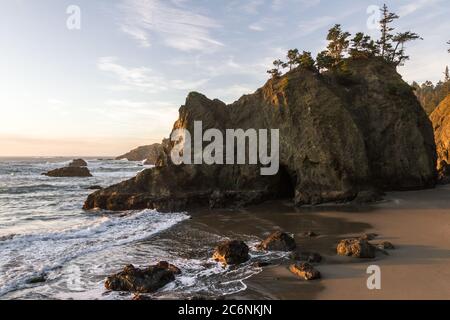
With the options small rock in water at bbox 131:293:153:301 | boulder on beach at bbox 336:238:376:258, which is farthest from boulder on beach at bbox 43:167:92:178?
boulder on beach at bbox 336:238:376:258

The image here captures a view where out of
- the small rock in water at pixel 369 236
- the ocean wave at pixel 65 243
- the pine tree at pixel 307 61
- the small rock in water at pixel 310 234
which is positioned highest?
the pine tree at pixel 307 61

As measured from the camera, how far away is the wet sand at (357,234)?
1102 centimetres

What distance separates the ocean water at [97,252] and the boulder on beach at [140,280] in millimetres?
319

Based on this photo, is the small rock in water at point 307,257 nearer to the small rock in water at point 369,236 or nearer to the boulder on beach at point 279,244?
the boulder on beach at point 279,244

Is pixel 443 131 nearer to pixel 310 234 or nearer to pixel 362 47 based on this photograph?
pixel 362 47

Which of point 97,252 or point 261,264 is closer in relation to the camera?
point 261,264

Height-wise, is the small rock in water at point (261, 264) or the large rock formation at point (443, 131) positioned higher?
the large rock formation at point (443, 131)

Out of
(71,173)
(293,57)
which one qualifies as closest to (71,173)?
(71,173)

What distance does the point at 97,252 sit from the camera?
675 inches

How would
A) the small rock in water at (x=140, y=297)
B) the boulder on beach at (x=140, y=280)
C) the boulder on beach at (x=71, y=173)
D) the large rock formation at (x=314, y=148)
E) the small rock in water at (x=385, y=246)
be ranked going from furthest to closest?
the boulder on beach at (x=71, y=173) < the large rock formation at (x=314, y=148) < the small rock in water at (x=385, y=246) < the boulder on beach at (x=140, y=280) < the small rock in water at (x=140, y=297)

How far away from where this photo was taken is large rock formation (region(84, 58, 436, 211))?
30203 mm

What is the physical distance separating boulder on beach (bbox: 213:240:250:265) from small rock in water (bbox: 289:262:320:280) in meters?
2.26

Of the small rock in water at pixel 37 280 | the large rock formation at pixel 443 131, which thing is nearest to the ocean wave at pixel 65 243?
the small rock in water at pixel 37 280

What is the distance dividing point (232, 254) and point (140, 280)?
4.16 m
